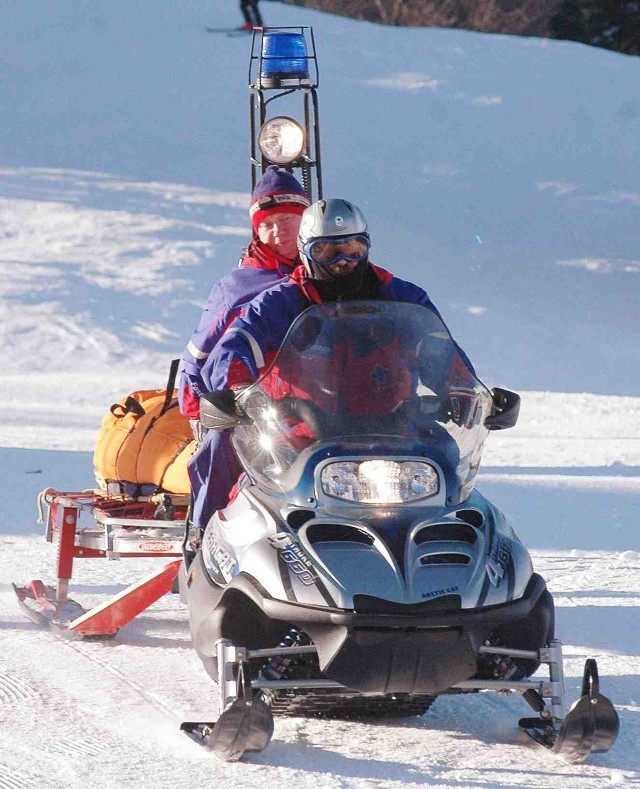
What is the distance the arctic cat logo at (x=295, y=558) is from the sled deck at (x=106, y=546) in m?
1.66

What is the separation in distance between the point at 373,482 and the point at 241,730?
0.72m

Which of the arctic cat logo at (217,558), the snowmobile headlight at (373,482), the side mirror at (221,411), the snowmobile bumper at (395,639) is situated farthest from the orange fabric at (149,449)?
the snowmobile bumper at (395,639)

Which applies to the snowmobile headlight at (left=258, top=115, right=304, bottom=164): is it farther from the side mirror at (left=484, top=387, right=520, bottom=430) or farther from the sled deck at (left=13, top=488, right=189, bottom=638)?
the side mirror at (left=484, top=387, right=520, bottom=430)

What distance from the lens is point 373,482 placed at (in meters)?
4.08

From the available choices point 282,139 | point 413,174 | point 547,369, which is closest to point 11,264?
point 547,369

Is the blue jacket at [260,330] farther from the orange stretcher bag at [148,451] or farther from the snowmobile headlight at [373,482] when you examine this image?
the orange stretcher bag at [148,451]

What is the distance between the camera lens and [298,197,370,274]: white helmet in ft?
14.8

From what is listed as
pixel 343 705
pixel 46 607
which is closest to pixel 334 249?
pixel 343 705

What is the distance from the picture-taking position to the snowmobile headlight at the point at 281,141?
7848mm

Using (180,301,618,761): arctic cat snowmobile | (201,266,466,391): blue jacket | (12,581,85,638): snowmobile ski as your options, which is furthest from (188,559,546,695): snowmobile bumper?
(12,581,85,638): snowmobile ski

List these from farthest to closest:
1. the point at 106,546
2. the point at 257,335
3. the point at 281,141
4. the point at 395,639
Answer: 1. the point at 281,141
2. the point at 106,546
3. the point at 257,335
4. the point at 395,639

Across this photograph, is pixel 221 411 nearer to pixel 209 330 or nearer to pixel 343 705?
pixel 343 705

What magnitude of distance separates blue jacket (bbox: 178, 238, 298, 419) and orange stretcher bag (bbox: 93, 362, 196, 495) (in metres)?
0.69

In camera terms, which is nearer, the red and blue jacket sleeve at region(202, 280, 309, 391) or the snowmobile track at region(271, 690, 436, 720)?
the snowmobile track at region(271, 690, 436, 720)
